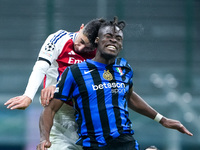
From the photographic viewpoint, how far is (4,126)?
554 centimetres

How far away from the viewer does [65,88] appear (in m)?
3.04

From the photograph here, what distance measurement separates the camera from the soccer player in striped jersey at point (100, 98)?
2.96 meters

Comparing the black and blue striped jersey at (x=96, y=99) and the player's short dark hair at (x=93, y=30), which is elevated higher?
the player's short dark hair at (x=93, y=30)

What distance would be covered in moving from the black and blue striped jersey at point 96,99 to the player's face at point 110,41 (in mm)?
115

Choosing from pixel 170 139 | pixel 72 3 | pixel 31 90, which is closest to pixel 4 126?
pixel 72 3

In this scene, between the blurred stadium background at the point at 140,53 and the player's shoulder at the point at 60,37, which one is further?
the blurred stadium background at the point at 140,53

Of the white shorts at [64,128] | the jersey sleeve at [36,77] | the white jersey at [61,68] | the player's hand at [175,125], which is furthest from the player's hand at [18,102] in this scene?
the player's hand at [175,125]

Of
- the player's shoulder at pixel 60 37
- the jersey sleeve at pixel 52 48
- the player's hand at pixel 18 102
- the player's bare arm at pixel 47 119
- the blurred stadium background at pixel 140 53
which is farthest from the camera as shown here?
the blurred stadium background at pixel 140 53

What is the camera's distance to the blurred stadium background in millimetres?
5562

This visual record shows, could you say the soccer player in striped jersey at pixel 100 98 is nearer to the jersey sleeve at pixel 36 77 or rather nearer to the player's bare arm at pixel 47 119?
the player's bare arm at pixel 47 119

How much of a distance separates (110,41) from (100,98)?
1.36ft

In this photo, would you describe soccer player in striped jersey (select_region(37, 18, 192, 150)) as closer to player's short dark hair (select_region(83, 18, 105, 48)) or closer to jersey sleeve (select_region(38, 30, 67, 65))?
player's short dark hair (select_region(83, 18, 105, 48))

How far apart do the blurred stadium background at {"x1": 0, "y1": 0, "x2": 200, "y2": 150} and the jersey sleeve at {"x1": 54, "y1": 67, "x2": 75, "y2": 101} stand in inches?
94.2

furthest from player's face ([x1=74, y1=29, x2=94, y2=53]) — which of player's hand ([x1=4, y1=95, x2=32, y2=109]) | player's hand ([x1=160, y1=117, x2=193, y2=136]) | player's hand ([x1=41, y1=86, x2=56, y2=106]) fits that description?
player's hand ([x1=160, y1=117, x2=193, y2=136])
